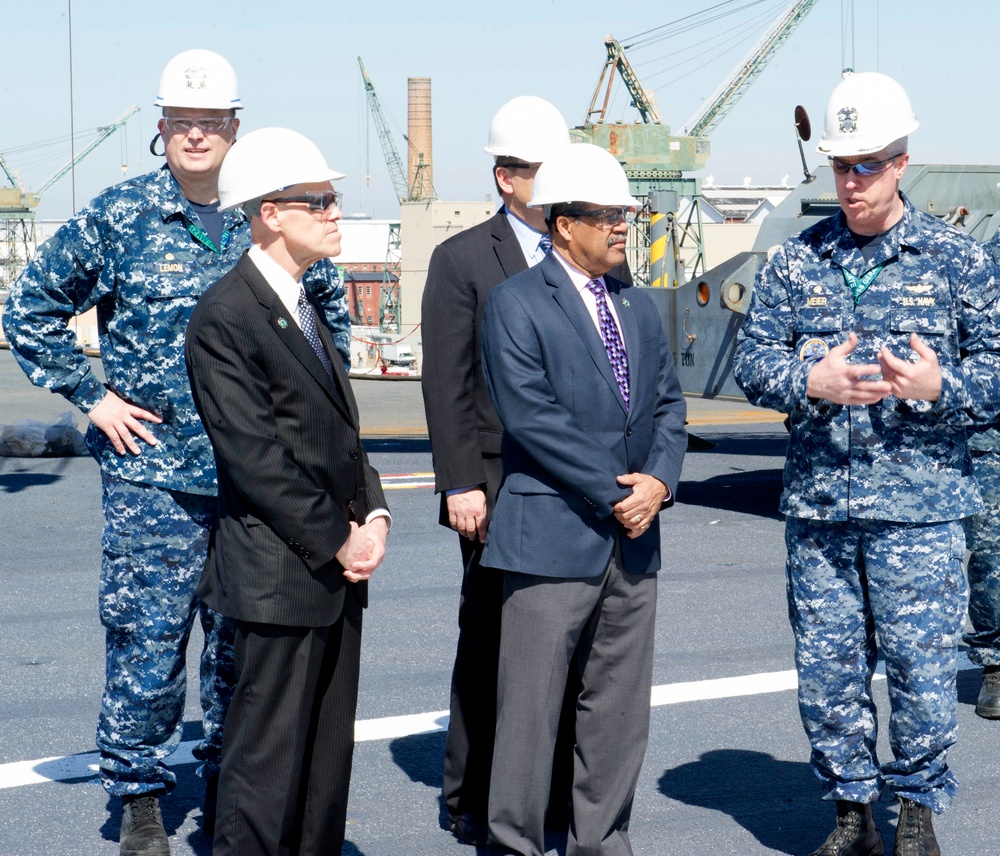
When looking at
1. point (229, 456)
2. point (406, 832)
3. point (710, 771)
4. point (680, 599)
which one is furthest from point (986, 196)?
point (229, 456)

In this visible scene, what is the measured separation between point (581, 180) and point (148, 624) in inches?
65.4

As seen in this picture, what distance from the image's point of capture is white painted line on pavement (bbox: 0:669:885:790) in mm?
4641

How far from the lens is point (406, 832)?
4246 millimetres

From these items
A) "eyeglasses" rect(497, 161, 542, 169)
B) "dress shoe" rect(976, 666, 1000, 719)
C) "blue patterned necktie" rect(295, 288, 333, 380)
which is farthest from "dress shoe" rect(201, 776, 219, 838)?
"dress shoe" rect(976, 666, 1000, 719)

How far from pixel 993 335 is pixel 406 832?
2.12m

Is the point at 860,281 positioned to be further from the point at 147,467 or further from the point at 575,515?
the point at 147,467

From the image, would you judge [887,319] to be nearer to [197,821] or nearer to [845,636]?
[845,636]

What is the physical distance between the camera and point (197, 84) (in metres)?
4.07

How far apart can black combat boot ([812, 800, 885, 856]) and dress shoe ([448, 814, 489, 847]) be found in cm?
91

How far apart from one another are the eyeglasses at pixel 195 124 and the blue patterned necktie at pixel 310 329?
87 cm

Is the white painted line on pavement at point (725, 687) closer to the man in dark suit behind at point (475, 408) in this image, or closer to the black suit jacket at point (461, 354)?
the man in dark suit behind at point (475, 408)

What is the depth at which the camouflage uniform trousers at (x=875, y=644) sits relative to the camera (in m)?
3.90

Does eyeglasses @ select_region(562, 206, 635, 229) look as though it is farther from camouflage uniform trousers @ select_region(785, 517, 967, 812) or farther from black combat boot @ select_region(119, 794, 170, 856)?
black combat boot @ select_region(119, 794, 170, 856)

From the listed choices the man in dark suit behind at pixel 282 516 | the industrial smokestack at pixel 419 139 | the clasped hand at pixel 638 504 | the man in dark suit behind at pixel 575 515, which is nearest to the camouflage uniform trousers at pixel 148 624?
the man in dark suit behind at pixel 282 516
